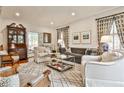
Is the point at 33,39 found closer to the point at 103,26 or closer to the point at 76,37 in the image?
the point at 76,37

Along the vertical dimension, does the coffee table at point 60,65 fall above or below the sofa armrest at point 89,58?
below

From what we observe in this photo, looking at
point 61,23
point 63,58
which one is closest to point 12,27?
point 61,23

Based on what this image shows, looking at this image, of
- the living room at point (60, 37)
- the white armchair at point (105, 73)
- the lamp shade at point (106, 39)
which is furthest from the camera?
the lamp shade at point (106, 39)

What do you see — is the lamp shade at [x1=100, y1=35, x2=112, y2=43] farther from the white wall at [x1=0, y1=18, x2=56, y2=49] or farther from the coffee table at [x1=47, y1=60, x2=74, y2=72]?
the white wall at [x1=0, y1=18, x2=56, y2=49]

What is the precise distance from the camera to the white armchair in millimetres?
2369

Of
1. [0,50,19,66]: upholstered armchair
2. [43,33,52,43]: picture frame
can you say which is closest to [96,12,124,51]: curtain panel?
[43,33,52,43]: picture frame

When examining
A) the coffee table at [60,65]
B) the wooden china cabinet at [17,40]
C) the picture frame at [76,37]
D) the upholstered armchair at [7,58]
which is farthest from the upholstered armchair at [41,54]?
the picture frame at [76,37]

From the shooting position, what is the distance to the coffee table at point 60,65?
3.64 meters

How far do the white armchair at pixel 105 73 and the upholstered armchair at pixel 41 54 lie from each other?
A: 1531mm

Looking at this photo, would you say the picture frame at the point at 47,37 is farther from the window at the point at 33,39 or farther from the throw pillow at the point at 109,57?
the throw pillow at the point at 109,57

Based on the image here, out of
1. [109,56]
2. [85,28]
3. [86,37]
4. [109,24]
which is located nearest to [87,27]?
[85,28]

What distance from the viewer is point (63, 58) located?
3.64m
